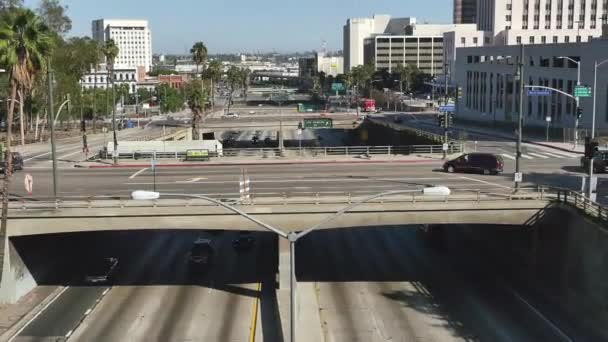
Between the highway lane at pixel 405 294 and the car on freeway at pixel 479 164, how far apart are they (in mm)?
7051

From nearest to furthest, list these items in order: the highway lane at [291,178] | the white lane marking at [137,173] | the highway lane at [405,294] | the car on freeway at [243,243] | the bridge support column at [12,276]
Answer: the highway lane at [405,294] → the bridge support column at [12,276] → the car on freeway at [243,243] → the highway lane at [291,178] → the white lane marking at [137,173]

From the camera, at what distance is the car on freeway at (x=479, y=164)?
50.7m

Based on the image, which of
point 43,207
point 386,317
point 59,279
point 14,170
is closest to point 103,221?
point 43,207

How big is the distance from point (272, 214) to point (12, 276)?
12.8 meters

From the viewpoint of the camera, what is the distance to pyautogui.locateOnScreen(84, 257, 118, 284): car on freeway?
3794cm

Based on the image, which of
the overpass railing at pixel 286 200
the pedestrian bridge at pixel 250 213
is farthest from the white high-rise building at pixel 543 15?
the pedestrian bridge at pixel 250 213

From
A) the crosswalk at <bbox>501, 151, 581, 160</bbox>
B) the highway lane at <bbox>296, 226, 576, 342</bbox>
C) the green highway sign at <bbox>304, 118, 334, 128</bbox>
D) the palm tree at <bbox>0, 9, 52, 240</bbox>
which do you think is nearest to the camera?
the highway lane at <bbox>296, 226, 576, 342</bbox>

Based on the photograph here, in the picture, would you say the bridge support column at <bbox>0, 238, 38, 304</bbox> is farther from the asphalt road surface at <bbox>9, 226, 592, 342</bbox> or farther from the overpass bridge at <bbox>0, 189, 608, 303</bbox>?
the asphalt road surface at <bbox>9, 226, 592, 342</bbox>

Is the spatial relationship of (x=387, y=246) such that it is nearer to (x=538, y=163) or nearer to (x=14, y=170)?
(x=538, y=163)

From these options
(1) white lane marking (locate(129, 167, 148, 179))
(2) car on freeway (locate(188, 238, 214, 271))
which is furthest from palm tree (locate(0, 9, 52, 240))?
(1) white lane marking (locate(129, 167, 148, 179))

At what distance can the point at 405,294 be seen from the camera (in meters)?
36.5

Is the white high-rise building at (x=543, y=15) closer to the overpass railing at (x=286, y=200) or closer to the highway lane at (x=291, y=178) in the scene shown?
the highway lane at (x=291, y=178)

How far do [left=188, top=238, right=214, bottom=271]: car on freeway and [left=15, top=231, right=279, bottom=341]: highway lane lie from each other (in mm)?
504

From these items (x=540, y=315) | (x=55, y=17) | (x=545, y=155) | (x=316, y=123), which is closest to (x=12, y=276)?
(x=540, y=315)
